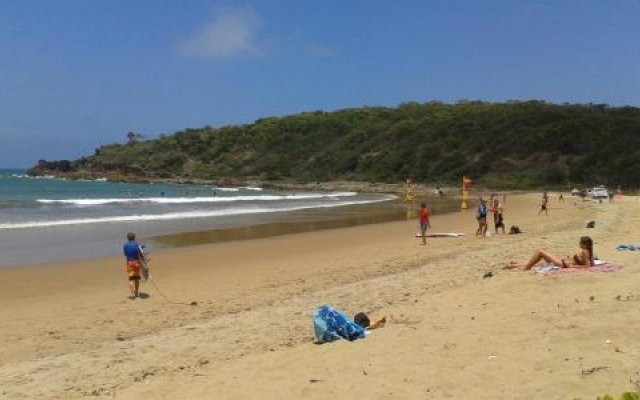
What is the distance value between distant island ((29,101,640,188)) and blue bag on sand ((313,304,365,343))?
60.1m

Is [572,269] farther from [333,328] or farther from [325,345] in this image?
[325,345]

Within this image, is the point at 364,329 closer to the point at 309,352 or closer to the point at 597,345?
the point at 309,352

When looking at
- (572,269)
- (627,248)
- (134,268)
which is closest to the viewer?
(572,269)

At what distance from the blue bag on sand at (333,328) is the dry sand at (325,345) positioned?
190 mm

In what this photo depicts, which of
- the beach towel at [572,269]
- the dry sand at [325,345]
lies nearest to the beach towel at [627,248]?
the dry sand at [325,345]

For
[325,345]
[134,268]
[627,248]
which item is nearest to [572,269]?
[627,248]

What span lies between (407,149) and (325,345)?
82.8m

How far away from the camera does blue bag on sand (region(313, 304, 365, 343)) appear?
295 inches

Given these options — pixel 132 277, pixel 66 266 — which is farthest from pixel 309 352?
pixel 66 266

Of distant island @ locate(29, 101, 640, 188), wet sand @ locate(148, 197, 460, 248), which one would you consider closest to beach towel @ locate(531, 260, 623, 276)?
wet sand @ locate(148, 197, 460, 248)

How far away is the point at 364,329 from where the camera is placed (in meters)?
7.75

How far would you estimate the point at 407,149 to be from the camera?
88.9m

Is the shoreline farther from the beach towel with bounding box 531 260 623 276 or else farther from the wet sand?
the beach towel with bounding box 531 260 623 276

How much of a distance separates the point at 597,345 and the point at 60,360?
5766 mm
